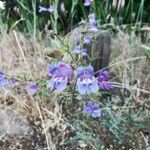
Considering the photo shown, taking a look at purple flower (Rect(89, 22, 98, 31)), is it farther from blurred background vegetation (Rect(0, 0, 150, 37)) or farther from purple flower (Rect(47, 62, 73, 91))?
blurred background vegetation (Rect(0, 0, 150, 37))

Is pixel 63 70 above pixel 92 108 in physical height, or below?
above

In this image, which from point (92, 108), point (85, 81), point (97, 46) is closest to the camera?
point (85, 81)

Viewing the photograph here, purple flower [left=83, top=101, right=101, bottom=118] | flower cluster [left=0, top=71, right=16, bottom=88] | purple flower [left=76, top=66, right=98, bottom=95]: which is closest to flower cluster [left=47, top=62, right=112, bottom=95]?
purple flower [left=76, top=66, right=98, bottom=95]

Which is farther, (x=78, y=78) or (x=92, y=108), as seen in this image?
(x=92, y=108)

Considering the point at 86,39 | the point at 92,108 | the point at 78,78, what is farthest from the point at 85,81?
the point at 86,39

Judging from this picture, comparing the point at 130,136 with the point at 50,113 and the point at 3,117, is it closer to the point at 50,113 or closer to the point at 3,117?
the point at 50,113

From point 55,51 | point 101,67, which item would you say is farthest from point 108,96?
point 55,51

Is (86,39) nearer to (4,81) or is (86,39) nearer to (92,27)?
(92,27)

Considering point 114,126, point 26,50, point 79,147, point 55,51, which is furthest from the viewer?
point 26,50
